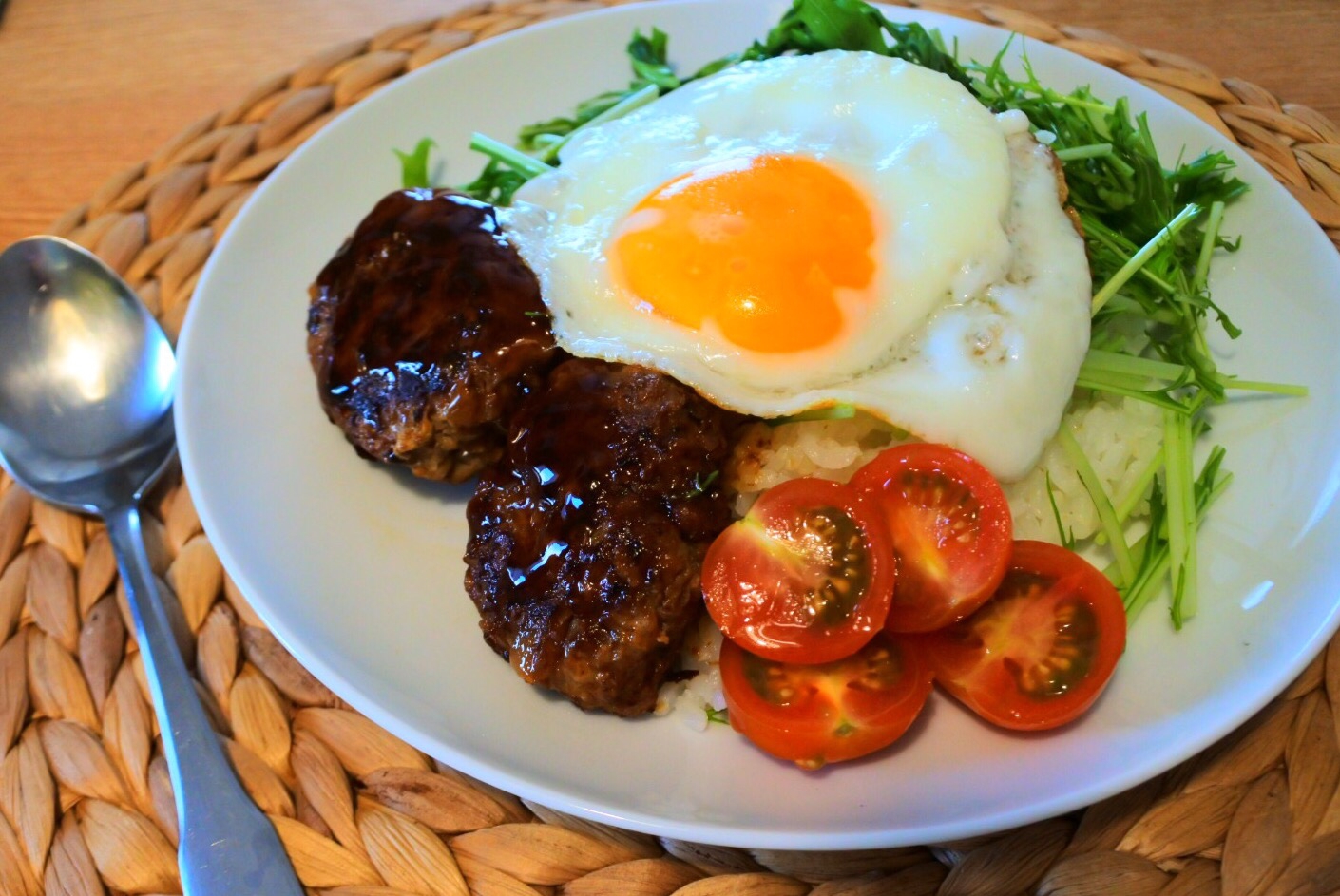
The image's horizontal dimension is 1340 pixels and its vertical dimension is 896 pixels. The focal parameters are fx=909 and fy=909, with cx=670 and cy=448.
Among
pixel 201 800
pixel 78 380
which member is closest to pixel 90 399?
pixel 78 380

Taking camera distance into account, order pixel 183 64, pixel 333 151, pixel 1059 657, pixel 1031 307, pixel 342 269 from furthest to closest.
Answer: pixel 183 64 → pixel 333 151 → pixel 342 269 → pixel 1031 307 → pixel 1059 657

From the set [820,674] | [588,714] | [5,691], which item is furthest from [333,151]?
[820,674]

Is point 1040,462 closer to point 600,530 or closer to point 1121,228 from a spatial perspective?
point 1121,228

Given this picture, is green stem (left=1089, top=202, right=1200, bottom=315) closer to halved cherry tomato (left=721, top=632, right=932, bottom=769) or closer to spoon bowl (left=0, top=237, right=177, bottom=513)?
halved cherry tomato (left=721, top=632, right=932, bottom=769)

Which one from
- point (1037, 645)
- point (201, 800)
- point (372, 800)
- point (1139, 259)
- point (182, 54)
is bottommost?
point (372, 800)

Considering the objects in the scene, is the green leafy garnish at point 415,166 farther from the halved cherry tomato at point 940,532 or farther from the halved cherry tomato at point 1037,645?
the halved cherry tomato at point 1037,645

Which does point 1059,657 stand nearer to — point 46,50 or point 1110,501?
point 1110,501
